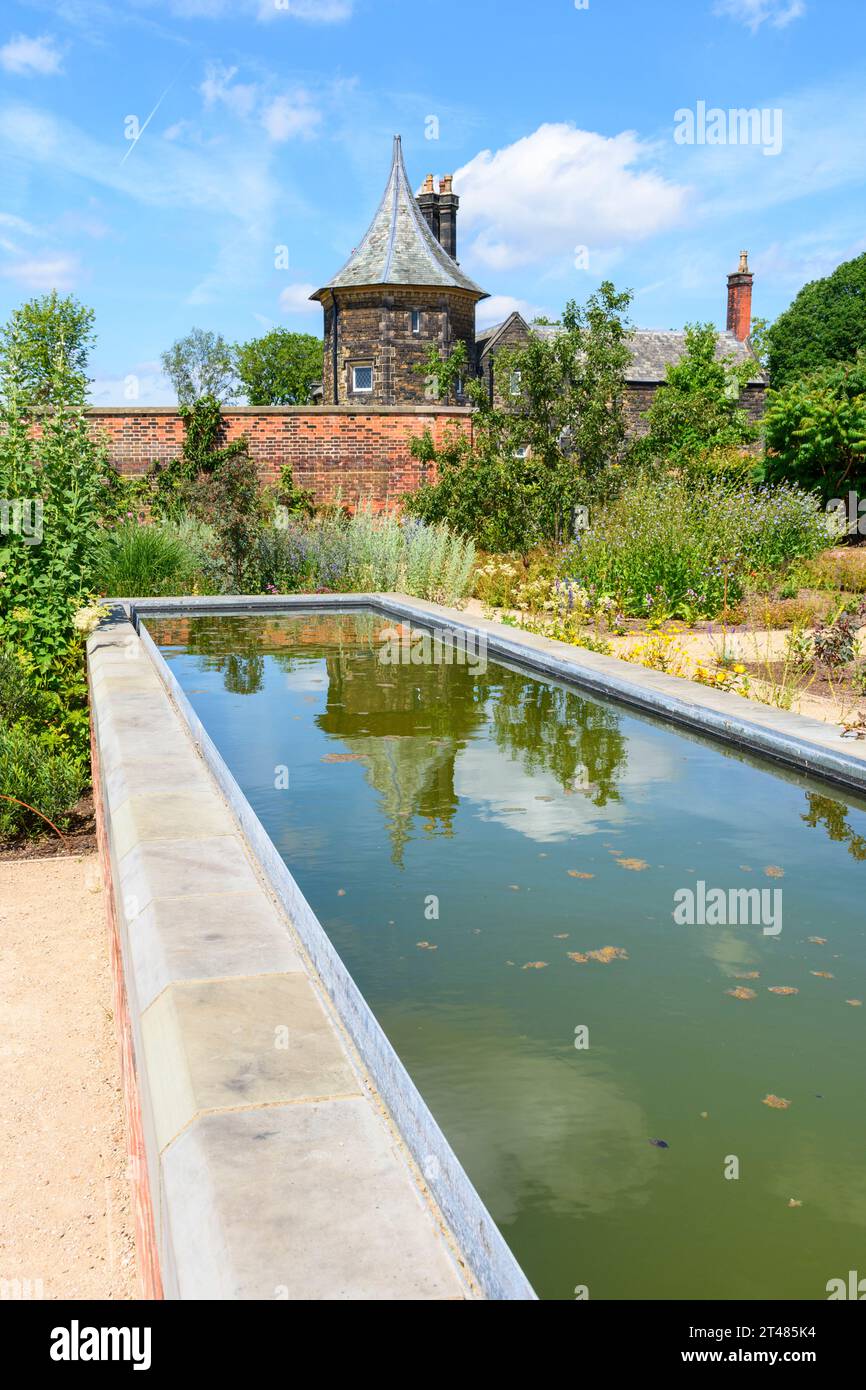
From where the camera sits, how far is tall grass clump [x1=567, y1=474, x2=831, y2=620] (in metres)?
12.0

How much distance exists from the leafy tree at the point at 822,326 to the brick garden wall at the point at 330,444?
31.8m

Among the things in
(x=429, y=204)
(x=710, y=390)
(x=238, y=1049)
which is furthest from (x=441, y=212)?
(x=238, y=1049)

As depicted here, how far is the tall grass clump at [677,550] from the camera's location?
39.5 ft

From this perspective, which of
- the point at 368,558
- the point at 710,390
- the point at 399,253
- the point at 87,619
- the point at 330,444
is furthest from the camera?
the point at 710,390

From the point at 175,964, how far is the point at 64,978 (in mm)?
2734

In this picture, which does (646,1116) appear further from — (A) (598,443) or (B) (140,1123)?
(A) (598,443)

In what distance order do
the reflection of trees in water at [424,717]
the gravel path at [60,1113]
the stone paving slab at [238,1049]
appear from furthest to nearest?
the reflection of trees in water at [424,717] → the gravel path at [60,1113] → the stone paving slab at [238,1049]

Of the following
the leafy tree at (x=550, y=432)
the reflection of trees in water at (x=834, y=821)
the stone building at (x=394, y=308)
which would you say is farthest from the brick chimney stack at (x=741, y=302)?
the reflection of trees in water at (x=834, y=821)

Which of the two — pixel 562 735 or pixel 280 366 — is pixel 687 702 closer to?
pixel 562 735

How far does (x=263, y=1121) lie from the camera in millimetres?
2092

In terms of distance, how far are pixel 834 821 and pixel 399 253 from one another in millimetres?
33021

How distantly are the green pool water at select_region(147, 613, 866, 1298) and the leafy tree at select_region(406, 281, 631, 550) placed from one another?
8.62 m

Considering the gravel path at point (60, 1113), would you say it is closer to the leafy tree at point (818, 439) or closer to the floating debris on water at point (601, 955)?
the floating debris on water at point (601, 955)
